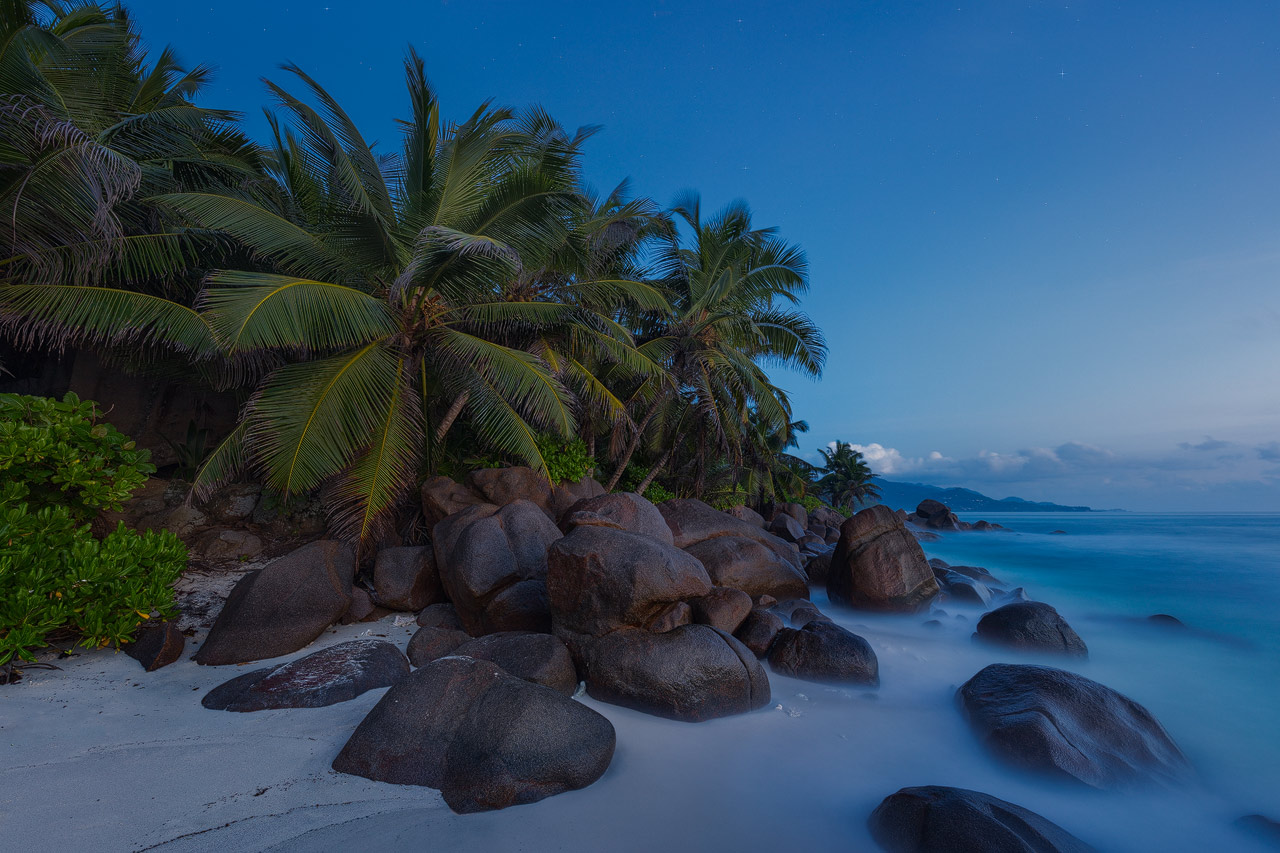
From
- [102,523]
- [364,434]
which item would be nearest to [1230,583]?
[364,434]

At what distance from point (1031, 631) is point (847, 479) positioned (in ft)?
128

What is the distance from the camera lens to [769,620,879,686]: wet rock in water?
19.9 ft

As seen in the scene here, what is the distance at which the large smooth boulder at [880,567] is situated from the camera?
961 cm

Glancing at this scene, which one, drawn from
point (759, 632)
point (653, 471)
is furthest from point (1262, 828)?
point (653, 471)

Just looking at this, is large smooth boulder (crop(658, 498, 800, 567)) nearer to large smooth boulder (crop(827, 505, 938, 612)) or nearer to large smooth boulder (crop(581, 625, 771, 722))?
large smooth boulder (crop(827, 505, 938, 612))

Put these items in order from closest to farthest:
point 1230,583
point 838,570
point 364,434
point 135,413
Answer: point 364,434
point 838,570
point 135,413
point 1230,583

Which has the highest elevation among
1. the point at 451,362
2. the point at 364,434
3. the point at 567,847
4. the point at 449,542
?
the point at 451,362

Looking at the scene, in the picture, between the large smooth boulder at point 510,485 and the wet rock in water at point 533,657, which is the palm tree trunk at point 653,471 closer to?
the large smooth boulder at point 510,485

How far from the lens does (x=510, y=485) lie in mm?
9992

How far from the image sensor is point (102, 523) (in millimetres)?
7379

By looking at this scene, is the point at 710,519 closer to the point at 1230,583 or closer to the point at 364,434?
the point at 364,434

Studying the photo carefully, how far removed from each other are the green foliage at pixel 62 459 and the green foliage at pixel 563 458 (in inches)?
257

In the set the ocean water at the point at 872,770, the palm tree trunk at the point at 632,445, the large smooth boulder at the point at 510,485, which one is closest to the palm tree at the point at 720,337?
the palm tree trunk at the point at 632,445

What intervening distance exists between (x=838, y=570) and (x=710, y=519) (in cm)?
259
